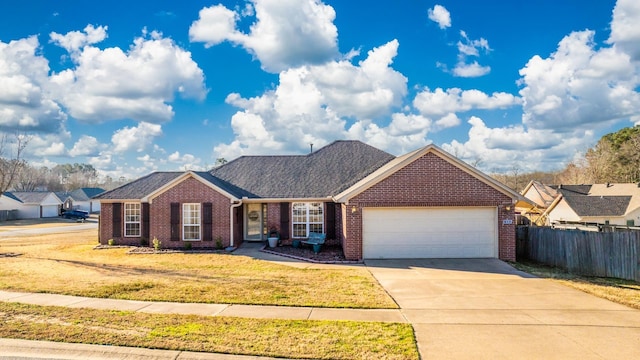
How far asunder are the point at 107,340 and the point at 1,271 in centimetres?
1021

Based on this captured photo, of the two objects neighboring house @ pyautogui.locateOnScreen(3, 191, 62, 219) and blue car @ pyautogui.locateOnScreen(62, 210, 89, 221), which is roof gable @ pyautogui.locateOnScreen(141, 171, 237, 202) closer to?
blue car @ pyautogui.locateOnScreen(62, 210, 89, 221)

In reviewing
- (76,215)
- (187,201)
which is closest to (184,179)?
(187,201)

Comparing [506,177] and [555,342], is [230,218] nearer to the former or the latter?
[555,342]

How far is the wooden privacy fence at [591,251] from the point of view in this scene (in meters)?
12.5

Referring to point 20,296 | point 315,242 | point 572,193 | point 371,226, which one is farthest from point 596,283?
point 572,193

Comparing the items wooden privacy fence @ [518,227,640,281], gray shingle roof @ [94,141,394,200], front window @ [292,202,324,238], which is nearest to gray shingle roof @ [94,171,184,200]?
gray shingle roof @ [94,141,394,200]

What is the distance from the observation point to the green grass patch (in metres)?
6.37

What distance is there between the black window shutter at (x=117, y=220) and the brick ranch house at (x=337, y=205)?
0.05m

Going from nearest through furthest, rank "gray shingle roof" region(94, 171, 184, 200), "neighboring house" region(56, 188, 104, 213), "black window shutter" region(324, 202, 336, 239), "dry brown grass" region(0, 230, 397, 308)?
"dry brown grass" region(0, 230, 397, 308)
"black window shutter" region(324, 202, 336, 239)
"gray shingle roof" region(94, 171, 184, 200)
"neighboring house" region(56, 188, 104, 213)

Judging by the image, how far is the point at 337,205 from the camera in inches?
789

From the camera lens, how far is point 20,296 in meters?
9.88

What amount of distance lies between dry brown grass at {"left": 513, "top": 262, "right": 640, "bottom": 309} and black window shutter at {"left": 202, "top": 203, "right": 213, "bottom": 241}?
45.0 feet

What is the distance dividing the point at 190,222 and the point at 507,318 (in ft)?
50.4

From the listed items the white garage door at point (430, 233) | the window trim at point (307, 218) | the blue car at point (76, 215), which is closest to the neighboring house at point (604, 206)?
the white garage door at point (430, 233)
